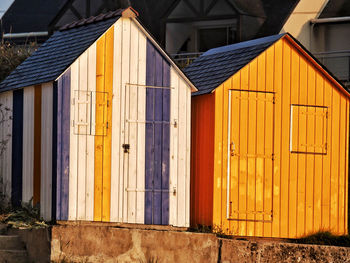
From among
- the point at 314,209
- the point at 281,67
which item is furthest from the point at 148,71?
the point at 314,209

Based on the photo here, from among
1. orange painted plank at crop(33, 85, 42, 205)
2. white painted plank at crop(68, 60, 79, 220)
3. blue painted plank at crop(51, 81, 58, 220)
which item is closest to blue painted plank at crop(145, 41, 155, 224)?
white painted plank at crop(68, 60, 79, 220)

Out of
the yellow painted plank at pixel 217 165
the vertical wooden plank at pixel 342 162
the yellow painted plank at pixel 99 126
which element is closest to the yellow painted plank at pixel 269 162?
the yellow painted plank at pixel 217 165

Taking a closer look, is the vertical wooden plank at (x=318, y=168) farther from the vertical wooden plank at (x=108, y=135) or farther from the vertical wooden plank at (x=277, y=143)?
the vertical wooden plank at (x=108, y=135)

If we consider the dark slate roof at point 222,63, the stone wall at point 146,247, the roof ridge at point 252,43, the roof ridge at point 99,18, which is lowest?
the stone wall at point 146,247

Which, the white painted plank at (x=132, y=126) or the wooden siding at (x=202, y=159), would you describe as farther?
the wooden siding at (x=202, y=159)

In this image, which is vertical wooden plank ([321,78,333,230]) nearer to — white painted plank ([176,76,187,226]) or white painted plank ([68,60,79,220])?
white painted plank ([176,76,187,226])

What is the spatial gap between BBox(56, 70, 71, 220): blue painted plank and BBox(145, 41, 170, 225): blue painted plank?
1319 millimetres

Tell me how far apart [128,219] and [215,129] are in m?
2.20

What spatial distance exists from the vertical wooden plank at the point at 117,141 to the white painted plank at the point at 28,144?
129 cm

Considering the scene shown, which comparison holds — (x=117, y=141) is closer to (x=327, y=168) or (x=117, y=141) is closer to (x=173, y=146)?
(x=173, y=146)

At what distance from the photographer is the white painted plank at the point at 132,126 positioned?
47.3 ft

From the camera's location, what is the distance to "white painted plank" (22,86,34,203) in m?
14.7

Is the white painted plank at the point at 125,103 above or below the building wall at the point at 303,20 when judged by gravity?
below

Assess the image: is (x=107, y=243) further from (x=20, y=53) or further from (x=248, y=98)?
(x=20, y=53)
